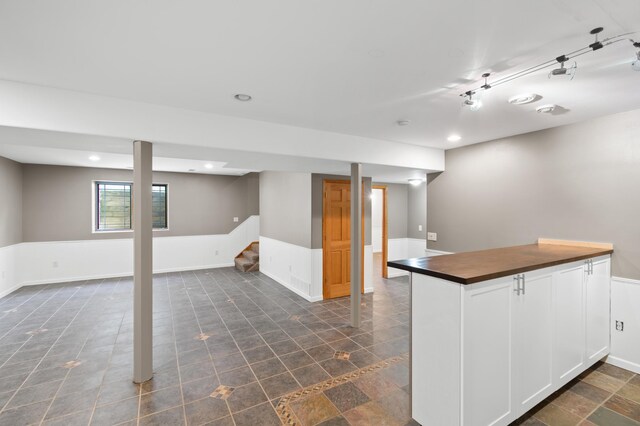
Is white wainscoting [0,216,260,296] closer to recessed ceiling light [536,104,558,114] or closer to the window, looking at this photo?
the window

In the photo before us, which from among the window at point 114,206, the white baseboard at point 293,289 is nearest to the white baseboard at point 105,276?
the window at point 114,206

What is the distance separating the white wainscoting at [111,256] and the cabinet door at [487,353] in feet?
23.3

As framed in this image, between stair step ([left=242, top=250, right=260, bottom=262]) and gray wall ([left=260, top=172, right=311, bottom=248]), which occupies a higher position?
gray wall ([left=260, top=172, right=311, bottom=248])

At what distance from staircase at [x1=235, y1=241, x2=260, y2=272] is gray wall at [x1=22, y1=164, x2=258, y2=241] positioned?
78 centimetres

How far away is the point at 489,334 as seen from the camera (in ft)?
6.18

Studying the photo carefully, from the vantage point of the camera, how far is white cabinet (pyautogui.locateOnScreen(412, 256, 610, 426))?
1799 mm

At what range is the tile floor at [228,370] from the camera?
228 cm

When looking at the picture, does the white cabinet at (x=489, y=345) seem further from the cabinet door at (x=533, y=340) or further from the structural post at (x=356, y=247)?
the structural post at (x=356, y=247)

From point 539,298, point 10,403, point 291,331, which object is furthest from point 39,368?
point 539,298

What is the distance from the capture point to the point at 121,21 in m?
1.54

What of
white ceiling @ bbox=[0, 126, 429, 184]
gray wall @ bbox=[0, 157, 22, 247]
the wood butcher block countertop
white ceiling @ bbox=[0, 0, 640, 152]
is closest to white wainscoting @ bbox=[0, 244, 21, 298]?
gray wall @ bbox=[0, 157, 22, 247]

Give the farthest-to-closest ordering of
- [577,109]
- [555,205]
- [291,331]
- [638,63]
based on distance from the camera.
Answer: [291,331]
[555,205]
[577,109]
[638,63]

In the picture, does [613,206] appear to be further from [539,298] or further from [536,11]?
[536,11]

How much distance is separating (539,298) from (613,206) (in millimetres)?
1722
